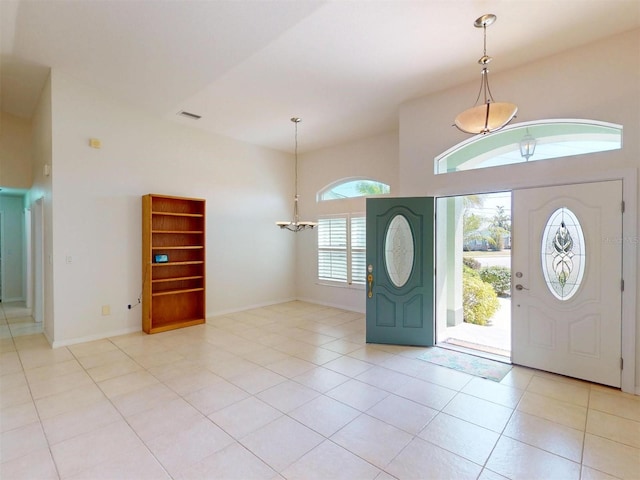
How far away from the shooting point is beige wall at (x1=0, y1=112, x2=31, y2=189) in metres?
5.87

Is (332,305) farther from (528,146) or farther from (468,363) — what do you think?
(528,146)

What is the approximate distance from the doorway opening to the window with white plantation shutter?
5.41ft

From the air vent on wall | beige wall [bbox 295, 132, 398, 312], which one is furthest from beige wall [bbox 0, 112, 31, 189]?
beige wall [bbox 295, 132, 398, 312]

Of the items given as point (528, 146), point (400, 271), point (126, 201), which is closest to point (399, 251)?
point (400, 271)

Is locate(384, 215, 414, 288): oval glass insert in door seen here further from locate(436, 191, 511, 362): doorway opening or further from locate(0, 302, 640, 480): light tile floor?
locate(0, 302, 640, 480): light tile floor

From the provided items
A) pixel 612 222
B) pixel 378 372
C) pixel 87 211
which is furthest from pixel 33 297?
pixel 612 222

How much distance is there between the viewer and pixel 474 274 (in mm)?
7434

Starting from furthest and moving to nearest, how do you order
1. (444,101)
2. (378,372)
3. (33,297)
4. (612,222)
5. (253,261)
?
1. (253,261)
2. (33,297)
3. (444,101)
4. (378,372)
5. (612,222)

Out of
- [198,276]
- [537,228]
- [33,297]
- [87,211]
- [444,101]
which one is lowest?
[33,297]

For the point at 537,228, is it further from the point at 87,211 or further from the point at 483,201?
the point at 87,211

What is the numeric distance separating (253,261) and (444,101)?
15.1 feet

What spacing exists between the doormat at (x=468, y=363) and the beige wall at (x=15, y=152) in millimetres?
7808

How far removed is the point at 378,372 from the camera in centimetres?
357

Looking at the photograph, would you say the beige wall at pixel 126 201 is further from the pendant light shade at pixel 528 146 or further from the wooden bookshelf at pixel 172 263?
the pendant light shade at pixel 528 146
